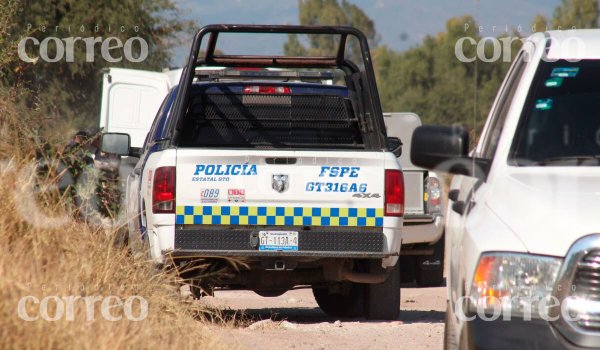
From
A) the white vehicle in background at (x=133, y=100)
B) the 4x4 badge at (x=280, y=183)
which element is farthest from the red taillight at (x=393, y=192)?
the white vehicle in background at (x=133, y=100)

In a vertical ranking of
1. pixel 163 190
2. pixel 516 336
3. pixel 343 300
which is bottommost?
pixel 343 300

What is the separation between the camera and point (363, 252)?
9.01 metres

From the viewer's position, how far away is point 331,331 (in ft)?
30.1

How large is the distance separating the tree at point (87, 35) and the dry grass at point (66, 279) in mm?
18403

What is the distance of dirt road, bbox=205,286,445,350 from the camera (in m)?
8.34

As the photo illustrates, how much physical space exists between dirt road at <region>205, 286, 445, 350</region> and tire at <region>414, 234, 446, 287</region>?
185 cm

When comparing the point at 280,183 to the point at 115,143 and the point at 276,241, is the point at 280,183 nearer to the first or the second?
the point at 276,241

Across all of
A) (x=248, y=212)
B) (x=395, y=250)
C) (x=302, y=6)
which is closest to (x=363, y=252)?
(x=395, y=250)

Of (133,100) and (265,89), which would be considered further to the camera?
(133,100)

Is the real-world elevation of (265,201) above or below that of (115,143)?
below

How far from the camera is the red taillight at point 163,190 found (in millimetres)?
8781

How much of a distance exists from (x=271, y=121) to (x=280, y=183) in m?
1.05

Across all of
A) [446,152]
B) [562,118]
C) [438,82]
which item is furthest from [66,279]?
[438,82]

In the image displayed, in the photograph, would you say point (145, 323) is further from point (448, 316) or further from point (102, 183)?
point (102, 183)
